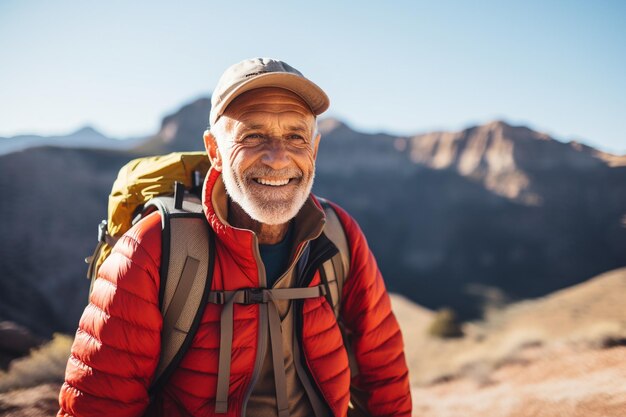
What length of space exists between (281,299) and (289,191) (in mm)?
549

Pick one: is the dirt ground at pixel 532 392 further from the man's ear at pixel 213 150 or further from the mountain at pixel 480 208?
the mountain at pixel 480 208

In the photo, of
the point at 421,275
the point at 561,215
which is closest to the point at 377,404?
the point at 421,275

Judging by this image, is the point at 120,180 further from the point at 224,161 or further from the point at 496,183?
the point at 496,183

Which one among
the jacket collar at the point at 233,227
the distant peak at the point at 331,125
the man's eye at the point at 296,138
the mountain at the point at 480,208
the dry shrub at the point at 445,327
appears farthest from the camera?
the distant peak at the point at 331,125

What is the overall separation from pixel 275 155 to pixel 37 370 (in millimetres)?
4125

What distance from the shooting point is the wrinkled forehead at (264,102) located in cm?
199

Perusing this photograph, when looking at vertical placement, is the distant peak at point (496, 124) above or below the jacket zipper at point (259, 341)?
above

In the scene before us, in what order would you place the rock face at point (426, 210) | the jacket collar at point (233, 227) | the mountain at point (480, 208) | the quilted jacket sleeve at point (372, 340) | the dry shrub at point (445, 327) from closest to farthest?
the jacket collar at point (233, 227), the quilted jacket sleeve at point (372, 340), the dry shrub at point (445, 327), the rock face at point (426, 210), the mountain at point (480, 208)

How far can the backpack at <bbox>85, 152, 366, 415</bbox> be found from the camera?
1.83 metres

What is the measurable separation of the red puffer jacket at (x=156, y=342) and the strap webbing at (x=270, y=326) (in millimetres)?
40

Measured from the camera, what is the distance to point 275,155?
1.96 m

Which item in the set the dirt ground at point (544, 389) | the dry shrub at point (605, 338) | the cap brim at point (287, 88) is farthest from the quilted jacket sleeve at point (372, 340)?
the dry shrub at point (605, 338)

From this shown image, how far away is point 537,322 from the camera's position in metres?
19.4

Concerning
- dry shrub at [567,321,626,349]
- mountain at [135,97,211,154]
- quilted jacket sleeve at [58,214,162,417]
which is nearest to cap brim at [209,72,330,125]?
quilted jacket sleeve at [58,214,162,417]
